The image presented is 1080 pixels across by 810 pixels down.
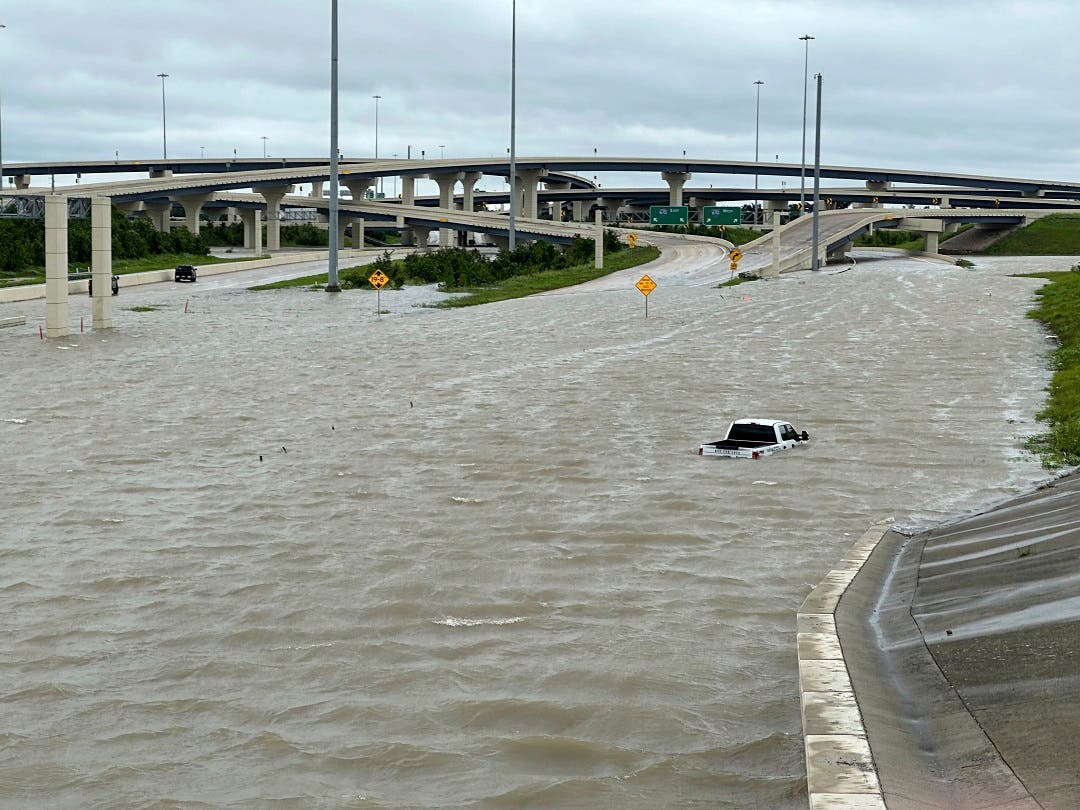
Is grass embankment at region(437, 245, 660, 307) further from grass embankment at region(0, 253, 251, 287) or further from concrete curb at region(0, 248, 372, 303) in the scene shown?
grass embankment at region(0, 253, 251, 287)

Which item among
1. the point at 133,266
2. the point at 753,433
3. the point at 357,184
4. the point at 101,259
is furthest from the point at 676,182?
the point at 753,433

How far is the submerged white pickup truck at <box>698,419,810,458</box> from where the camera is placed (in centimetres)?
2600

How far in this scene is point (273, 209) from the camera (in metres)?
154

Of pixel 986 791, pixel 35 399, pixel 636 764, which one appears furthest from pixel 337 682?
pixel 35 399

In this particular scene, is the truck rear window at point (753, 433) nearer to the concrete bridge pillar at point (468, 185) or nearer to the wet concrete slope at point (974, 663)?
the wet concrete slope at point (974, 663)

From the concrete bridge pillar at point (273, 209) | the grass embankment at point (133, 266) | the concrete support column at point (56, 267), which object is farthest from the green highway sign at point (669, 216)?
the concrete support column at point (56, 267)

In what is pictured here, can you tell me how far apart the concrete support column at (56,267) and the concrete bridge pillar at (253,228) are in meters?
96.9

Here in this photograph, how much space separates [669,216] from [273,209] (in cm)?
4654

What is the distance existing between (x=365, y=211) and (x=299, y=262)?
34.0 m

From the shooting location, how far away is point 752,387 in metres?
36.7

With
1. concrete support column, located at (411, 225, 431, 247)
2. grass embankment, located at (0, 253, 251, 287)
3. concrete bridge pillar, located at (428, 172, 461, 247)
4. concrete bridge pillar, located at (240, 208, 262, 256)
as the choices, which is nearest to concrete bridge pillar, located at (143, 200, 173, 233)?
concrete bridge pillar, located at (240, 208, 262, 256)

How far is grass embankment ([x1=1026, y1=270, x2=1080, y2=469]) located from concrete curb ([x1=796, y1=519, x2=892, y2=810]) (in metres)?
12.4

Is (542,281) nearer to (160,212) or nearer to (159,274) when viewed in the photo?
(159,274)

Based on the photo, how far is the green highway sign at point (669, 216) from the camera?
16538 cm
